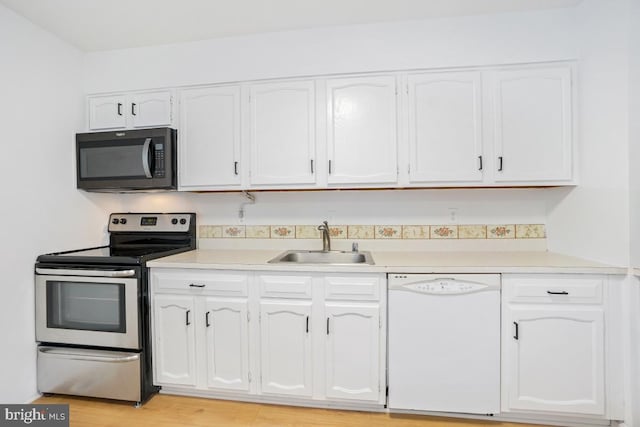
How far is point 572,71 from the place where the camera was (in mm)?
1848

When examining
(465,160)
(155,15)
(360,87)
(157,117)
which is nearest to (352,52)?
(360,87)

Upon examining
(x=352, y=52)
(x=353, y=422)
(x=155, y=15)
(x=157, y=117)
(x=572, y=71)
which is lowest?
(x=353, y=422)

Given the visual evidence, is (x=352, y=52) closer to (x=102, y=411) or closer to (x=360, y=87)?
(x=360, y=87)

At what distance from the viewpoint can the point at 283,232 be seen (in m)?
2.40

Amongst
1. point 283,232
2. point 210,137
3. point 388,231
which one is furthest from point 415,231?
point 210,137

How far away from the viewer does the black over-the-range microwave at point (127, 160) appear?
6.86ft

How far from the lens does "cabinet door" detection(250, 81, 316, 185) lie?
2.04 metres

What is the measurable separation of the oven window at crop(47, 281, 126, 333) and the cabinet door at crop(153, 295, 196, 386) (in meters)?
0.21

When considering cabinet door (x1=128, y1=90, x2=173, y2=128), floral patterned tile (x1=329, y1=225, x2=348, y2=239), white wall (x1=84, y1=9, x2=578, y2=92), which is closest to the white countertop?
floral patterned tile (x1=329, y1=225, x2=348, y2=239)

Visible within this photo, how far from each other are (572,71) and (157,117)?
2.66m

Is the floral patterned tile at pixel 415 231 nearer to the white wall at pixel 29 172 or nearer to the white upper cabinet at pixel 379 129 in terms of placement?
the white upper cabinet at pixel 379 129

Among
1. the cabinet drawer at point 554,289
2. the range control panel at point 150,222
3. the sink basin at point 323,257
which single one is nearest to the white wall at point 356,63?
the range control panel at point 150,222

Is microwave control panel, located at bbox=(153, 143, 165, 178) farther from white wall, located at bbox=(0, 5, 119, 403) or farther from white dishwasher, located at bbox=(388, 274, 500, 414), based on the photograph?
white dishwasher, located at bbox=(388, 274, 500, 414)

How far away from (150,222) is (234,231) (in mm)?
675
